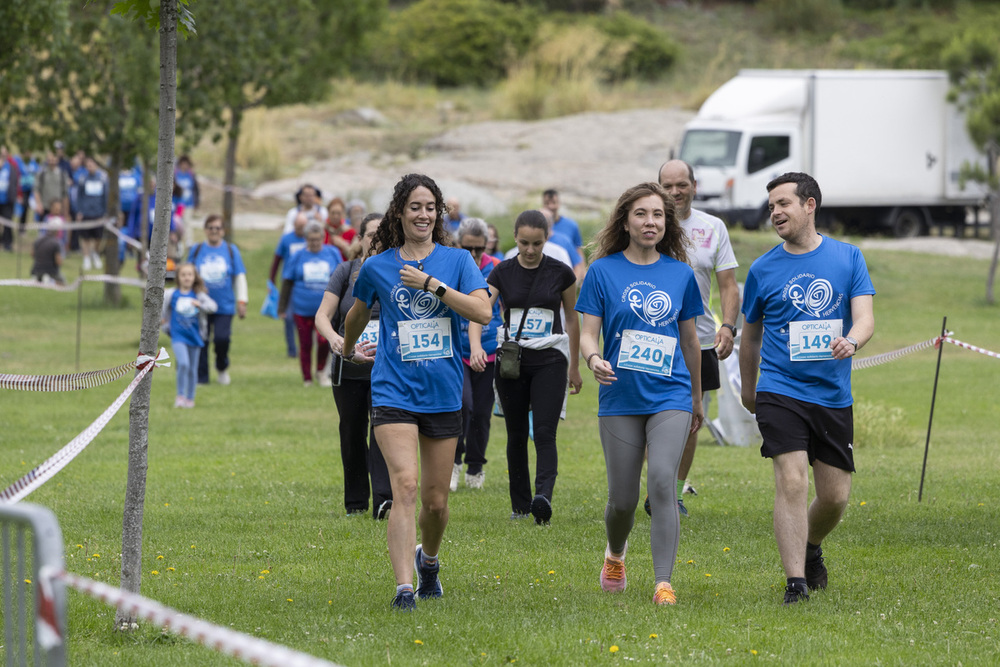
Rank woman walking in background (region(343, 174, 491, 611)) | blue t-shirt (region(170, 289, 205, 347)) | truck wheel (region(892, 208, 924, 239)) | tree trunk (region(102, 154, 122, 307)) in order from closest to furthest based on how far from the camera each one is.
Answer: woman walking in background (region(343, 174, 491, 611))
blue t-shirt (region(170, 289, 205, 347))
tree trunk (region(102, 154, 122, 307))
truck wheel (region(892, 208, 924, 239))

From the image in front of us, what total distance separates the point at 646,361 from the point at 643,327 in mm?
161

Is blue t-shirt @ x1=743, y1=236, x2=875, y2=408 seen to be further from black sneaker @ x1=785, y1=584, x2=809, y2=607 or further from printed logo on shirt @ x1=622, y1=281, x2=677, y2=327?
black sneaker @ x1=785, y1=584, x2=809, y2=607

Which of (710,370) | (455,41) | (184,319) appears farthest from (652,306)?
(455,41)

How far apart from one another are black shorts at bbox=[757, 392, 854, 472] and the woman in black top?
93.3 inches

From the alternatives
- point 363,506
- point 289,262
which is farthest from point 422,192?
point 289,262

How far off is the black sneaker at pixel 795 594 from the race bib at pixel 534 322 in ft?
9.31

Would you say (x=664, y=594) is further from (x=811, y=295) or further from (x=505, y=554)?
(x=811, y=295)

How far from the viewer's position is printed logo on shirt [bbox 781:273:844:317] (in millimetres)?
6141

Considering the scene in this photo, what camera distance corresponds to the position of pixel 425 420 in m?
6.03

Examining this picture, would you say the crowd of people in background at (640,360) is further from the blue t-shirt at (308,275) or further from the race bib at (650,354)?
the blue t-shirt at (308,275)

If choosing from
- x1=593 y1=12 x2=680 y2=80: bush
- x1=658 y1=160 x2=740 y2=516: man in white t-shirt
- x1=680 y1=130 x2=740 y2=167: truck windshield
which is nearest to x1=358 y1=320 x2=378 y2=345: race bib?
x1=658 y1=160 x2=740 y2=516: man in white t-shirt

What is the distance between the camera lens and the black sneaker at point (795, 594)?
241 inches

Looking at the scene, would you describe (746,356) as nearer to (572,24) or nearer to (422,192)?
(422,192)

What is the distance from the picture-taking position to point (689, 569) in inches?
275
